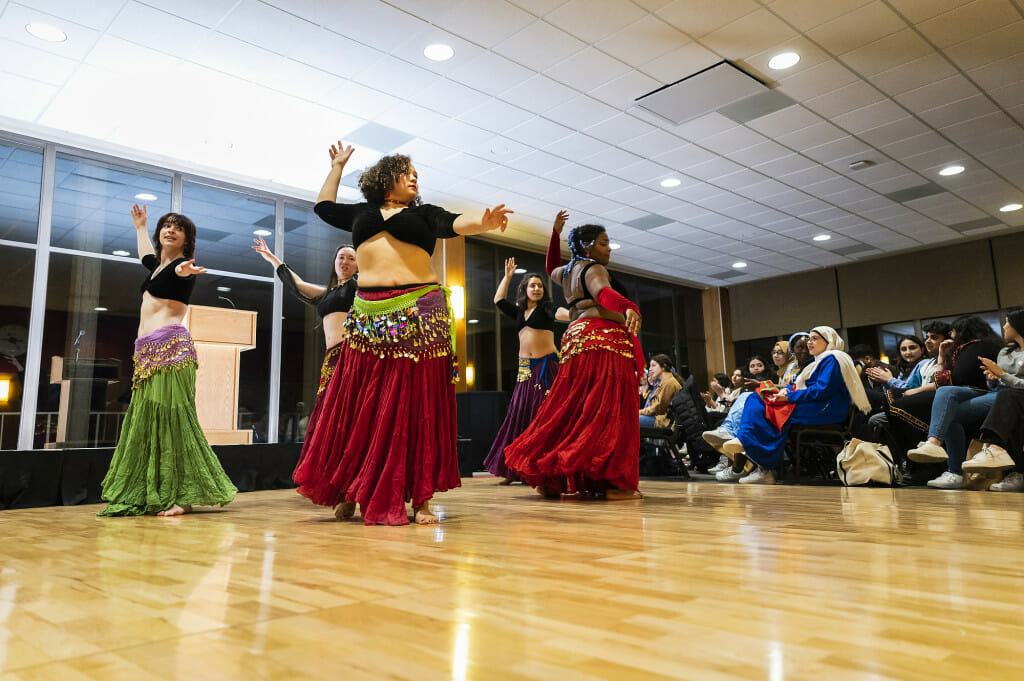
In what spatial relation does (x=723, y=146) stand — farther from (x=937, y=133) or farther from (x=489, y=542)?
(x=489, y=542)

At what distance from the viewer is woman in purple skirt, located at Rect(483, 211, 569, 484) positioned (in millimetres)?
4820

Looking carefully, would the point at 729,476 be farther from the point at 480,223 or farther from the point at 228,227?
the point at 228,227

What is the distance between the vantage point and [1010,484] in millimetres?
3555

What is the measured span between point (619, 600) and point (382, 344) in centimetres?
162

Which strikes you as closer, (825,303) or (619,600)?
(619,600)

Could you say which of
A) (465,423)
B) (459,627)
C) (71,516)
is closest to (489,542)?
(459,627)

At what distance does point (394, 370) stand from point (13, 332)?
5516 mm

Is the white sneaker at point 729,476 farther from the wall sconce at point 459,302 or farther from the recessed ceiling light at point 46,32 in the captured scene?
the recessed ceiling light at point 46,32

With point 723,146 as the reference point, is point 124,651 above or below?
below

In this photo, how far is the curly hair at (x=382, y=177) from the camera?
A: 2578 millimetres

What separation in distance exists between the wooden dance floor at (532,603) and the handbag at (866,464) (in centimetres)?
224

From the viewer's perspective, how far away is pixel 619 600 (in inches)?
40.0

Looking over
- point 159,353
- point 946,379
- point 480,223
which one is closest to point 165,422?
point 159,353

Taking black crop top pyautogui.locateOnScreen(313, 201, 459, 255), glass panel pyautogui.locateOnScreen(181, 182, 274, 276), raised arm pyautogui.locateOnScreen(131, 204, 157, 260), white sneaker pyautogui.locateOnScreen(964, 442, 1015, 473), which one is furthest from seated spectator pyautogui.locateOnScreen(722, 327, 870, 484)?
glass panel pyautogui.locateOnScreen(181, 182, 274, 276)
